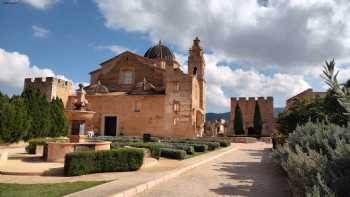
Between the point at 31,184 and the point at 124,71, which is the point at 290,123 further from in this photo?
the point at 124,71

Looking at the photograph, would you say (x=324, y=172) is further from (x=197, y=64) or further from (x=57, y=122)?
(x=197, y=64)

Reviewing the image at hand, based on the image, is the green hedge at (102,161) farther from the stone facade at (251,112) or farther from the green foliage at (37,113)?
the stone facade at (251,112)

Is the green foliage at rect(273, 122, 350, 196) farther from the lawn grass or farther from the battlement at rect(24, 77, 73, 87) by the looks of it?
the battlement at rect(24, 77, 73, 87)

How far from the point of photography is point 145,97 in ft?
117

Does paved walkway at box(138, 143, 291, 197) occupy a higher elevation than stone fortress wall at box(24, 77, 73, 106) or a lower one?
lower

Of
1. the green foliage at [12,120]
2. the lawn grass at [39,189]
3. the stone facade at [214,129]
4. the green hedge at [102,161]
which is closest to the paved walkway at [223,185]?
the lawn grass at [39,189]

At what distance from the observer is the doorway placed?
1426 inches

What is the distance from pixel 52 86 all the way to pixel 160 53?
51.7 feet

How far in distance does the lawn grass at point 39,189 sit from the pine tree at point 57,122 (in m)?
16.8

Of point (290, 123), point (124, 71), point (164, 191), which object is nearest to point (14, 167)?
point (164, 191)

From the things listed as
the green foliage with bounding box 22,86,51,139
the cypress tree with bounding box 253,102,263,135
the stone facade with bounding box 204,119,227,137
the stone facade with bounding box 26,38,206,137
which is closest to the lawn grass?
the green foliage with bounding box 22,86,51,139

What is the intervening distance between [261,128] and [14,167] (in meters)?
37.6

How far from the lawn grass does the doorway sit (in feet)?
93.4

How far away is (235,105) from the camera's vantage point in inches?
1797
